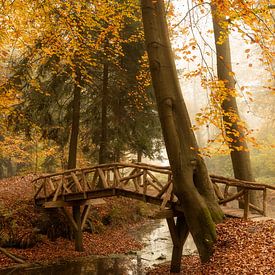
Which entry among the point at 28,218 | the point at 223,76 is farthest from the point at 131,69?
the point at 28,218

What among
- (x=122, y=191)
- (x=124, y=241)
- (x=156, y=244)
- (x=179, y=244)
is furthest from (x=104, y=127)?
(x=179, y=244)

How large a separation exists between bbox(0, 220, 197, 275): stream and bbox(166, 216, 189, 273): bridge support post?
3.59 ft

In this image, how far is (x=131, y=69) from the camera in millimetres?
17844

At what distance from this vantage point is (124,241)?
14.5 meters

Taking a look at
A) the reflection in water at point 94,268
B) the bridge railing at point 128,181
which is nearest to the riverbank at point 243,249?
the bridge railing at point 128,181

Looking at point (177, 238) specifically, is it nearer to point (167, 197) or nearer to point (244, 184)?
point (167, 197)

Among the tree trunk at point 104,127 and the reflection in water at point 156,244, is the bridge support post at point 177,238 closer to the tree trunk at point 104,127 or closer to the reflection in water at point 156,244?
the reflection in water at point 156,244

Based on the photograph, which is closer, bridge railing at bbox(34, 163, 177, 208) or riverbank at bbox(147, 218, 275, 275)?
riverbank at bbox(147, 218, 275, 275)

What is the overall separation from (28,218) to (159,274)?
6443 mm

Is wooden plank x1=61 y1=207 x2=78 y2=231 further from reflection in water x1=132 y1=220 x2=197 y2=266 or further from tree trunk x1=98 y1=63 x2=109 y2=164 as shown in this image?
tree trunk x1=98 y1=63 x2=109 y2=164

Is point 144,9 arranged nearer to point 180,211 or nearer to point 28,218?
point 180,211

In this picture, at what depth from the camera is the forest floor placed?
262 inches

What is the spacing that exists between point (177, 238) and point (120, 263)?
245cm

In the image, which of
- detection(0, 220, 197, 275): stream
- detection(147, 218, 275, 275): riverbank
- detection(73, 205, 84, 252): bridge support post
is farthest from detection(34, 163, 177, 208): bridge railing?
detection(147, 218, 275, 275): riverbank
